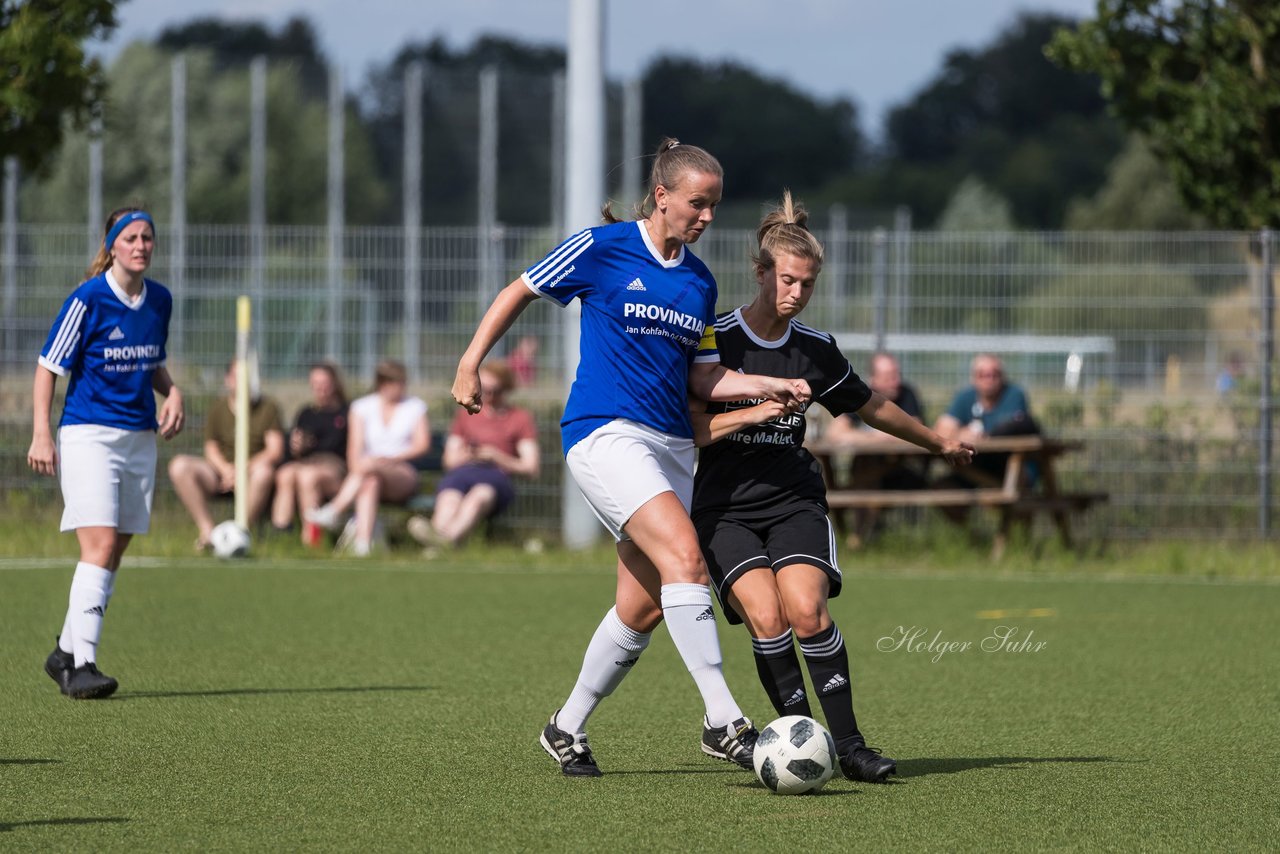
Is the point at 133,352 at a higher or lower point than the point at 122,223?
lower

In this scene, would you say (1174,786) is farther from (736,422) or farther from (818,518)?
(736,422)

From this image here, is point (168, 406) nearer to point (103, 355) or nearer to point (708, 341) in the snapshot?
point (103, 355)

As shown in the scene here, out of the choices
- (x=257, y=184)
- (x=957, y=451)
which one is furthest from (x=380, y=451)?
(x=257, y=184)

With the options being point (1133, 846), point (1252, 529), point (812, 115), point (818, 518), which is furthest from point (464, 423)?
point (812, 115)

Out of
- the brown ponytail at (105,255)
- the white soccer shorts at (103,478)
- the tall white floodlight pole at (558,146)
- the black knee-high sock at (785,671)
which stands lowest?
the black knee-high sock at (785,671)

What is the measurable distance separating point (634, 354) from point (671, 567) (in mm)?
648

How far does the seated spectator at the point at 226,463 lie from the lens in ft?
43.3

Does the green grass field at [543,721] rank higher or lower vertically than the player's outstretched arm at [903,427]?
lower

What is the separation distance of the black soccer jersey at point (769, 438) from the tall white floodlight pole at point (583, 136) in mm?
8097

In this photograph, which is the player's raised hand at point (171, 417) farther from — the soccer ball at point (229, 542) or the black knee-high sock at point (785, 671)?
the soccer ball at point (229, 542)

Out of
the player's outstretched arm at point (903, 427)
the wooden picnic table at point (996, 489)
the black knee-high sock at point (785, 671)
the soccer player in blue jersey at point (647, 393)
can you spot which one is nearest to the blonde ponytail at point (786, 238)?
the soccer player in blue jersey at point (647, 393)

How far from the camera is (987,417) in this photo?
43.0 ft

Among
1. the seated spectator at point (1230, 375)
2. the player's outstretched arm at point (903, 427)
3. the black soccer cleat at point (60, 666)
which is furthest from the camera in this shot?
the seated spectator at point (1230, 375)

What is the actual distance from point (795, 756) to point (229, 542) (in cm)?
826
